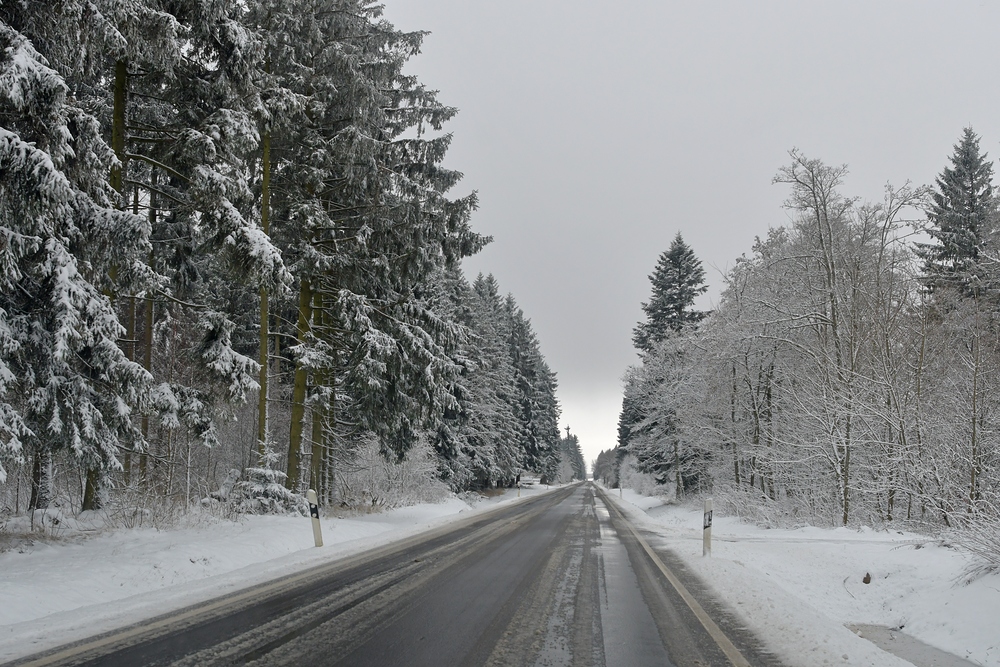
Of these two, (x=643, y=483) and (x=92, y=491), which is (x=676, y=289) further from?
(x=92, y=491)

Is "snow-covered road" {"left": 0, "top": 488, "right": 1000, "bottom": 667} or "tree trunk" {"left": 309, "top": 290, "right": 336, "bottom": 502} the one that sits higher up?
"tree trunk" {"left": 309, "top": 290, "right": 336, "bottom": 502}

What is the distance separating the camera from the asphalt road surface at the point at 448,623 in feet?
14.5

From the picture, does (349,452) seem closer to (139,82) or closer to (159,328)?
(159,328)

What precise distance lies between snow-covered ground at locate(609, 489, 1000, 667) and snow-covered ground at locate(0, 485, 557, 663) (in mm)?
5655

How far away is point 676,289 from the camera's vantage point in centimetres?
3678

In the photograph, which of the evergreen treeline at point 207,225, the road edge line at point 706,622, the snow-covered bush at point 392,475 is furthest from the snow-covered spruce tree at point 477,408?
the road edge line at point 706,622

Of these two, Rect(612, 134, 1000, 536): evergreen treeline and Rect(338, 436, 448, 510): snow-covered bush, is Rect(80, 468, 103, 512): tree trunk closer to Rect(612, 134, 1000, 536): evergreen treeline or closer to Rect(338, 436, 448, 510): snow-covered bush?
Rect(612, 134, 1000, 536): evergreen treeline

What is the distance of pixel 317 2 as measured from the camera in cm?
1566

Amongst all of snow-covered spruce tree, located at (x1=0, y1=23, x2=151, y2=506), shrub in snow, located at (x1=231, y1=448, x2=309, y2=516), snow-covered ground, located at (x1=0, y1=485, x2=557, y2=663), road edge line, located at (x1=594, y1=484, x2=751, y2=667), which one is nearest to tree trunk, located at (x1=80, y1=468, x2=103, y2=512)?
snow-covered spruce tree, located at (x1=0, y1=23, x2=151, y2=506)

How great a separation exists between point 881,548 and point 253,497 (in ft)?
39.6

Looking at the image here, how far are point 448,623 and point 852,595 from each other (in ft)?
17.6

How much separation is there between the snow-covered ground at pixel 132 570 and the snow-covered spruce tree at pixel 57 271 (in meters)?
1.34

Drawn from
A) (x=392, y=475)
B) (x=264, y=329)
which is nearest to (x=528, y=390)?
(x=392, y=475)

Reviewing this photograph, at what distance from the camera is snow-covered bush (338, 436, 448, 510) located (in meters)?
27.1
